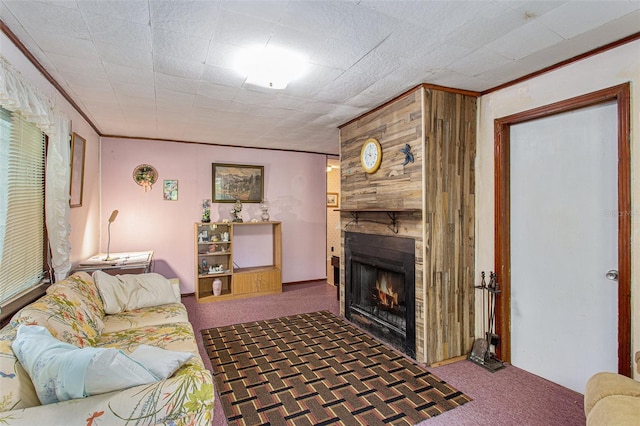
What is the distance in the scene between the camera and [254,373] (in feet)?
8.39

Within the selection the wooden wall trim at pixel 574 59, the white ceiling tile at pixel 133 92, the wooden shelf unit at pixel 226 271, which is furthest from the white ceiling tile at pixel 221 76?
the wooden shelf unit at pixel 226 271

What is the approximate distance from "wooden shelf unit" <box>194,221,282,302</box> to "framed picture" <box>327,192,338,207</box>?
1.52m

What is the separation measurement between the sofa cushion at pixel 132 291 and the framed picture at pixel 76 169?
2.87ft

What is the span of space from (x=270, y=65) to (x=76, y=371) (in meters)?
1.99

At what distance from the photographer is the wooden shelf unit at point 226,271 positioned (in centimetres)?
476

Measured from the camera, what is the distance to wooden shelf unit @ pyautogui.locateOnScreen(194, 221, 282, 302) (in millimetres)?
4758

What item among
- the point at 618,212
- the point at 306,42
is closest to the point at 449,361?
the point at 618,212

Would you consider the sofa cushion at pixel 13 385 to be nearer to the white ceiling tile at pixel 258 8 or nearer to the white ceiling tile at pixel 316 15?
the white ceiling tile at pixel 258 8

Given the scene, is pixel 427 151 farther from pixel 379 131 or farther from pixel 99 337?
pixel 99 337

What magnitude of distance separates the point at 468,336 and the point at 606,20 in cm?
247

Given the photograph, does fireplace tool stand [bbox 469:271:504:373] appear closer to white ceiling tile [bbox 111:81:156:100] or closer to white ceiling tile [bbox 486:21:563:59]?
white ceiling tile [bbox 486:21:563:59]

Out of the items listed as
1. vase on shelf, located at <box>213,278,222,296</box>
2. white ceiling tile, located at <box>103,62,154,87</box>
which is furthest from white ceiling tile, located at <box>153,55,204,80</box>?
vase on shelf, located at <box>213,278,222,296</box>

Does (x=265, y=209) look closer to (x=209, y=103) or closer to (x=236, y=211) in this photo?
(x=236, y=211)

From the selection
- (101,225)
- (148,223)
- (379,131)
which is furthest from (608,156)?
(101,225)
